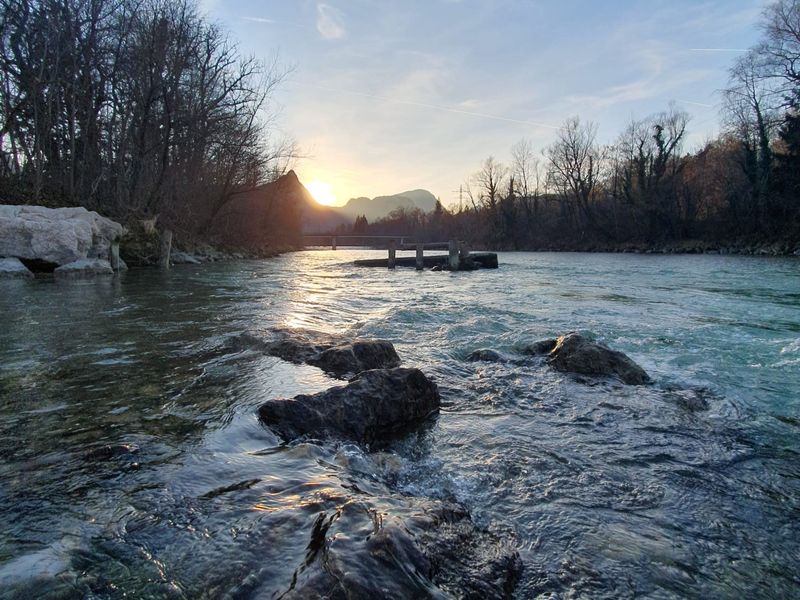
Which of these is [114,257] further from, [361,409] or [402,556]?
[402,556]

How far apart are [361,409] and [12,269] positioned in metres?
14.1

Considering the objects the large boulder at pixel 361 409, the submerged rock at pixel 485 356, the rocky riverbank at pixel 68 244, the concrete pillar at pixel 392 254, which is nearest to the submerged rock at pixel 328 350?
the large boulder at pixel 361 409

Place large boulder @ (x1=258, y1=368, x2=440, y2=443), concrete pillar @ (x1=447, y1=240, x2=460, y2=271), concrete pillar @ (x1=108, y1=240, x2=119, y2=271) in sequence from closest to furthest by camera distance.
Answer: large boulder @ (x1=258, y1=368, x2=440, y2=443) → concrete pillar @ (x1=108, y1=240, x2=119, y2=271) → concrete pillar @ (x1=447, y1=240, x2=460, y2=271)

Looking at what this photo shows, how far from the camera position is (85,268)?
46.7ft

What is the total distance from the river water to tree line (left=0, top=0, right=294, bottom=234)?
638 inches

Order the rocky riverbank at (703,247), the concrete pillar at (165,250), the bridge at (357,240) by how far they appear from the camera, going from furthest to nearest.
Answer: the bridge at (357,240), the rocky riverbank at (703,247), the concrete pillar at (165,250)

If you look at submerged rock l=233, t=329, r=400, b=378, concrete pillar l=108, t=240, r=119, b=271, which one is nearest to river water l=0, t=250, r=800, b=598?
submerged rock l=233, t=329, r=400, b=378

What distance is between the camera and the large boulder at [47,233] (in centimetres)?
1297

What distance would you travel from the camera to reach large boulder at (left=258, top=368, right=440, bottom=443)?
10.4 ft

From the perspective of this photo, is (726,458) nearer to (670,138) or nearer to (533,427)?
(533,427)

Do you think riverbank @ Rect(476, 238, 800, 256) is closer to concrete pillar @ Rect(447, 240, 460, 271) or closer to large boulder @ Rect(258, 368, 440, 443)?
concrete pillar @ Rect(447, 240, 460, 271)

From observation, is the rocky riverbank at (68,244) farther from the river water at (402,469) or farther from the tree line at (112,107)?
the river water at (402,469)

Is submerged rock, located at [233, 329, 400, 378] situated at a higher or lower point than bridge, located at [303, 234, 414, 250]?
lower

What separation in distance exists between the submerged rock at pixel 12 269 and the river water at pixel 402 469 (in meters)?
8.02
